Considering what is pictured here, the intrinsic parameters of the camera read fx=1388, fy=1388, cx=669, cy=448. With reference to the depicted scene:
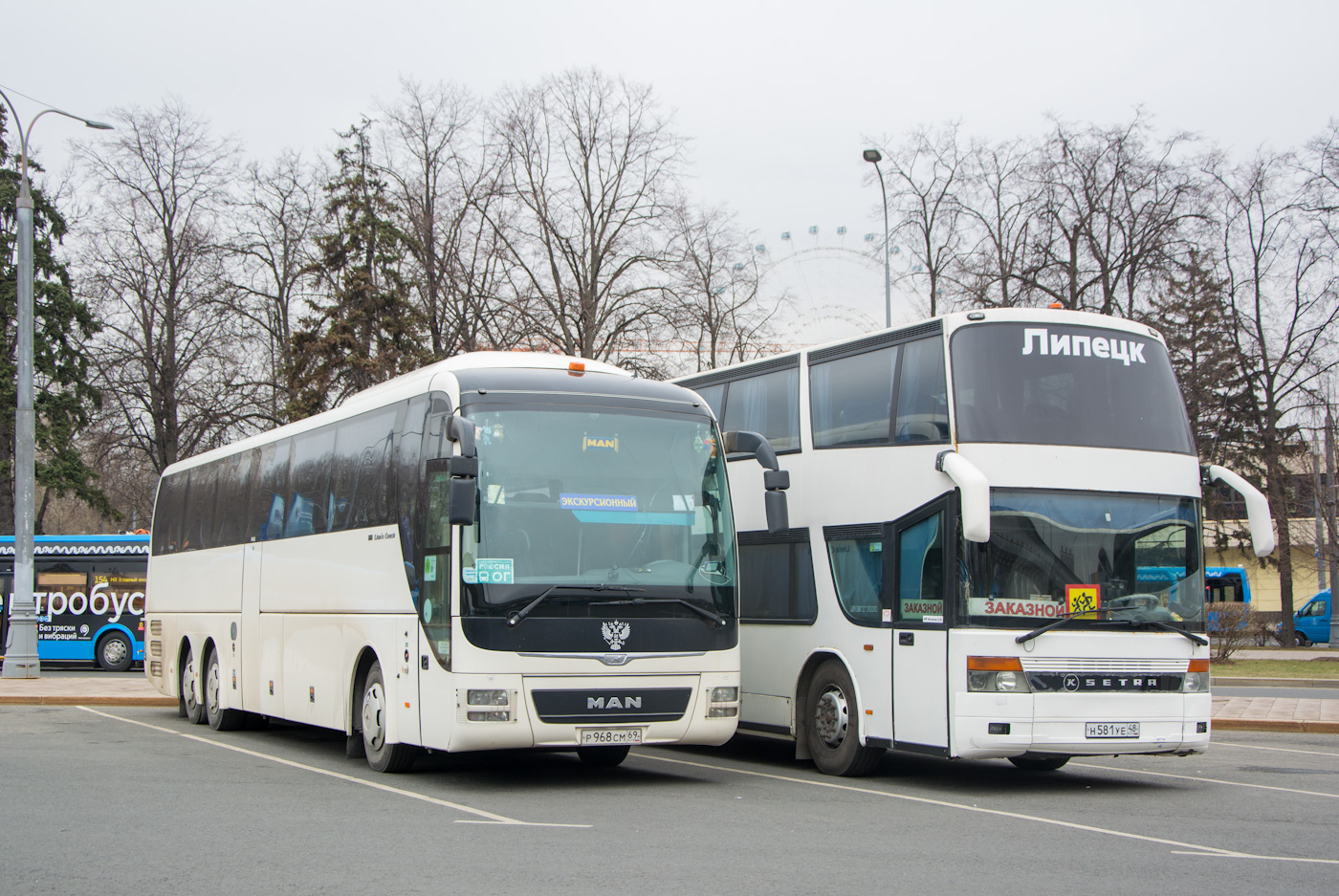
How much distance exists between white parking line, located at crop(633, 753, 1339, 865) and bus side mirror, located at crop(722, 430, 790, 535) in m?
2.27

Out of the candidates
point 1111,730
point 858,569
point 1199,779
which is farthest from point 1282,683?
point 858,569

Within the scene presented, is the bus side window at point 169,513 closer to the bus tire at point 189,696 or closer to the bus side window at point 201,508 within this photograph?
the bus side window at point 201,508

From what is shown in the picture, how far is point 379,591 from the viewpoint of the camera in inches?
487

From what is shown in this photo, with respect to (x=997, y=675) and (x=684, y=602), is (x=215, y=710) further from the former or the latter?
(x=997, y=675)

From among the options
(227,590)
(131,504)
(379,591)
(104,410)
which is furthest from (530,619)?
(131,504)

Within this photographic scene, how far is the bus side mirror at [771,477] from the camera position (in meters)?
11.9

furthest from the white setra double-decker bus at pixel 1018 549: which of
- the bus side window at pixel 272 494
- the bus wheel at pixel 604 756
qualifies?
the bus side window at pixel 272 494

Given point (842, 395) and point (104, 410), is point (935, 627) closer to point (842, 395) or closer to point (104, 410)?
point (842, 395)

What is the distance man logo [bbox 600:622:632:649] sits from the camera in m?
11.1

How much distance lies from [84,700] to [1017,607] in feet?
49.9

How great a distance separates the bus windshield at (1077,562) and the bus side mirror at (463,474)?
3.95 metres

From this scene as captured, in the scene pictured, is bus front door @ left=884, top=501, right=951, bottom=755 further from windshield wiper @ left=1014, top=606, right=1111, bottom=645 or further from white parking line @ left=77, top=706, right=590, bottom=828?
white parking line @ left=77, top=706, right=590, bottom=828

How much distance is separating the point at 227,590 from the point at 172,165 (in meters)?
28.4

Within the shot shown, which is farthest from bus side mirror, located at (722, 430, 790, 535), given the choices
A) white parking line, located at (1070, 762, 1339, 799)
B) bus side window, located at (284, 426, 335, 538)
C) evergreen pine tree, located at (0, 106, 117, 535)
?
evergreen pine tree, located at (0, 106, 117, 535)
